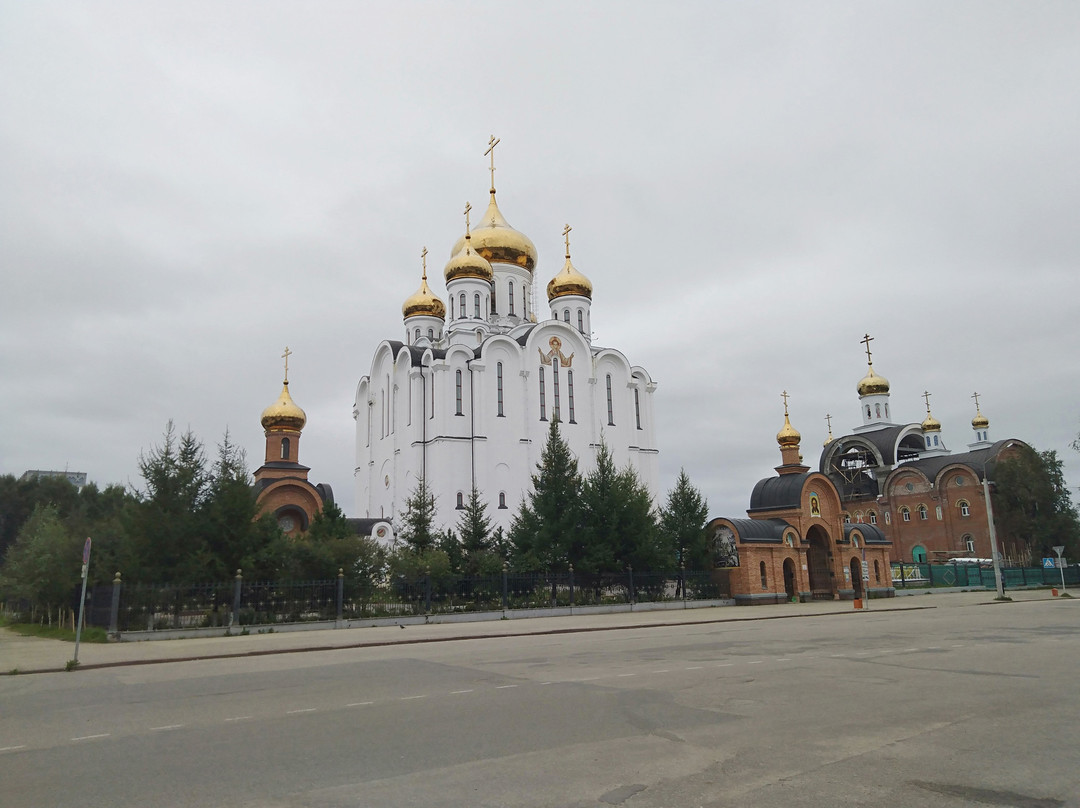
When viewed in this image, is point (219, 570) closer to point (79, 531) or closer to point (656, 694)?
point (79, 531)

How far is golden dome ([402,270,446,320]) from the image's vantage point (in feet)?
154

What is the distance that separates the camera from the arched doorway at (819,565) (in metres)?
34.1

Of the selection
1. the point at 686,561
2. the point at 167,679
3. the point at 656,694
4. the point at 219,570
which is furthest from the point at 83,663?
the point at 686,561

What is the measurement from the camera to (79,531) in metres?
23.1

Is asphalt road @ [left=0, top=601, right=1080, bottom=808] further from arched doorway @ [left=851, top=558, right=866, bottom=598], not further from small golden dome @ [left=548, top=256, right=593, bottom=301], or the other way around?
small golden dome @ [left=548, top=256, right=593, bottom=301]

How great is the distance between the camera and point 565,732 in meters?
7.09

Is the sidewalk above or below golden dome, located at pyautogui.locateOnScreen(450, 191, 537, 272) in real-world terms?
below

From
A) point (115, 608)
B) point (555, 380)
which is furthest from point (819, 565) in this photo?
point (115, 608)

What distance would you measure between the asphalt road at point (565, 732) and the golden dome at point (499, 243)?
36437 mm

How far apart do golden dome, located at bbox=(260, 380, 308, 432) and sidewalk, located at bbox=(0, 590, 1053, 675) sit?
642 inches

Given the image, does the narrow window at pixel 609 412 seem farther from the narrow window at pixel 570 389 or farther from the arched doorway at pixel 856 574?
the arched doorway at pixel 856 574

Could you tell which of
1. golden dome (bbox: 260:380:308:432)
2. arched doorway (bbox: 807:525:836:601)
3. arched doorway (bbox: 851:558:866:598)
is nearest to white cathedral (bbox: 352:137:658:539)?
golden dome (bbox: 260:380:308:432)

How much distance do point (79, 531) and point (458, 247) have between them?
1183 inches

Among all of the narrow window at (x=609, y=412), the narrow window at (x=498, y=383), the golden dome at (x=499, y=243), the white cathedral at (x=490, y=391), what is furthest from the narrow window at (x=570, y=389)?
the golden dome at (x=499, y=243)
